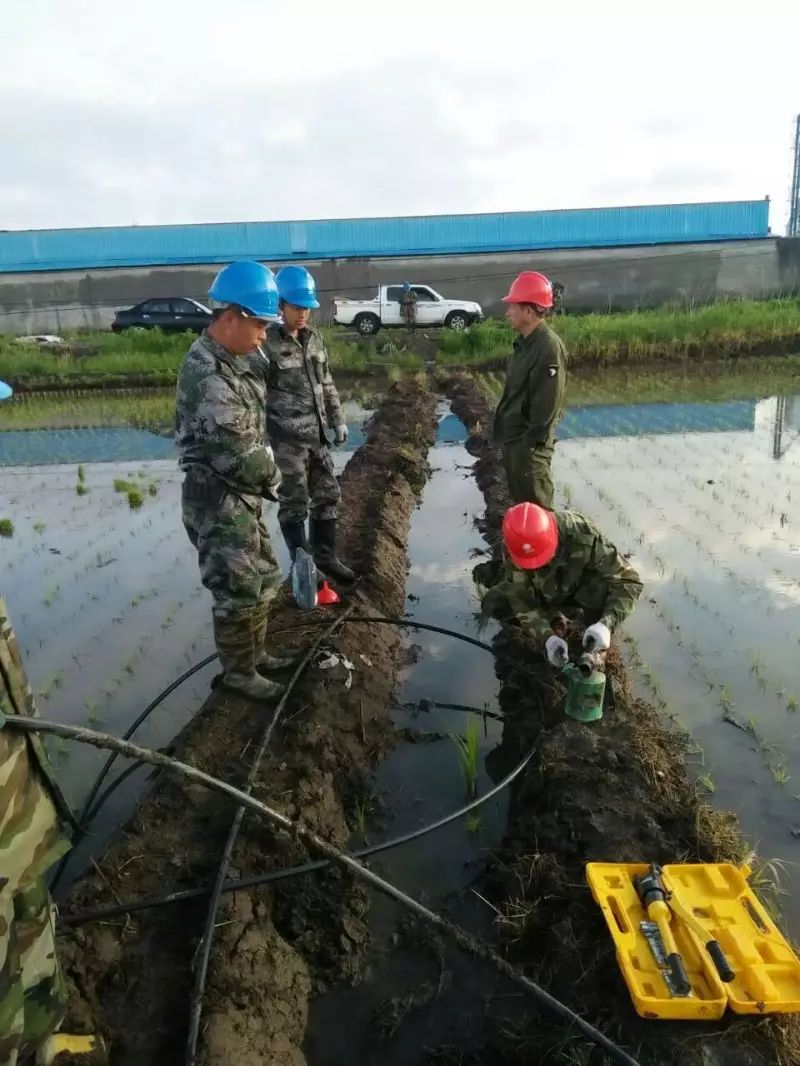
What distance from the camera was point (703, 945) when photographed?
6.52ft

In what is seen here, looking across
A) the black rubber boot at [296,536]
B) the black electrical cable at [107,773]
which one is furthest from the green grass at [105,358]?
the black electrical cable at [107,773]

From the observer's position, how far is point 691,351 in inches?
619

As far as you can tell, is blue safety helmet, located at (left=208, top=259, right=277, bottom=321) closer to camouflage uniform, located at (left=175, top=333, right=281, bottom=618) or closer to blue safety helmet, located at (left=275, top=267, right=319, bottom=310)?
camouflage uniform, located at (left=175, top=333, right=281, bottom=618)

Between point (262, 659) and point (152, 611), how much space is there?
167 cm

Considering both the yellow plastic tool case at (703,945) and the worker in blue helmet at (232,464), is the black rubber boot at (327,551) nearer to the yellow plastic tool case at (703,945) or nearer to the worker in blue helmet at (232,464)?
the worker in blue helmet at (232,464)

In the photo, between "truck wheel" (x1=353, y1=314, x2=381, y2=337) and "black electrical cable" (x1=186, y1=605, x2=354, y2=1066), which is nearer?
"black electrical cable" (x1=186, y1=605, x2=354, y2=1066)

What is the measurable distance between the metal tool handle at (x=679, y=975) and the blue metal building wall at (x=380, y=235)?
2576 centimetres

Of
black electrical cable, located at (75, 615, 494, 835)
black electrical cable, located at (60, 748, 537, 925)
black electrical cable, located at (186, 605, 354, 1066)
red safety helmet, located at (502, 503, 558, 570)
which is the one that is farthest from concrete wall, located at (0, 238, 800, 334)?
black electrical cable, located at (60, 748, 537, 925)

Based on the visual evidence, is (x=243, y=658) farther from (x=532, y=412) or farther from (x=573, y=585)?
(x=532, y=412)

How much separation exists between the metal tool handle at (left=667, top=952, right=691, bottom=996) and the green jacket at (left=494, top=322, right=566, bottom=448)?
314 cm

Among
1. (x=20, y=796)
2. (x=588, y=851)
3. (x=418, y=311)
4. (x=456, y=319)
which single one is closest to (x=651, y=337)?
(x=456, y=319)

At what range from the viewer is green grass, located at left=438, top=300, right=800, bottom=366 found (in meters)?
15.5

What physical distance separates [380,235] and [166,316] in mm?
10265

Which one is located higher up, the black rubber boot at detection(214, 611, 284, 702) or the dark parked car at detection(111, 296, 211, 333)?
the dark parked car at detection(111, 296, 211, 333)
